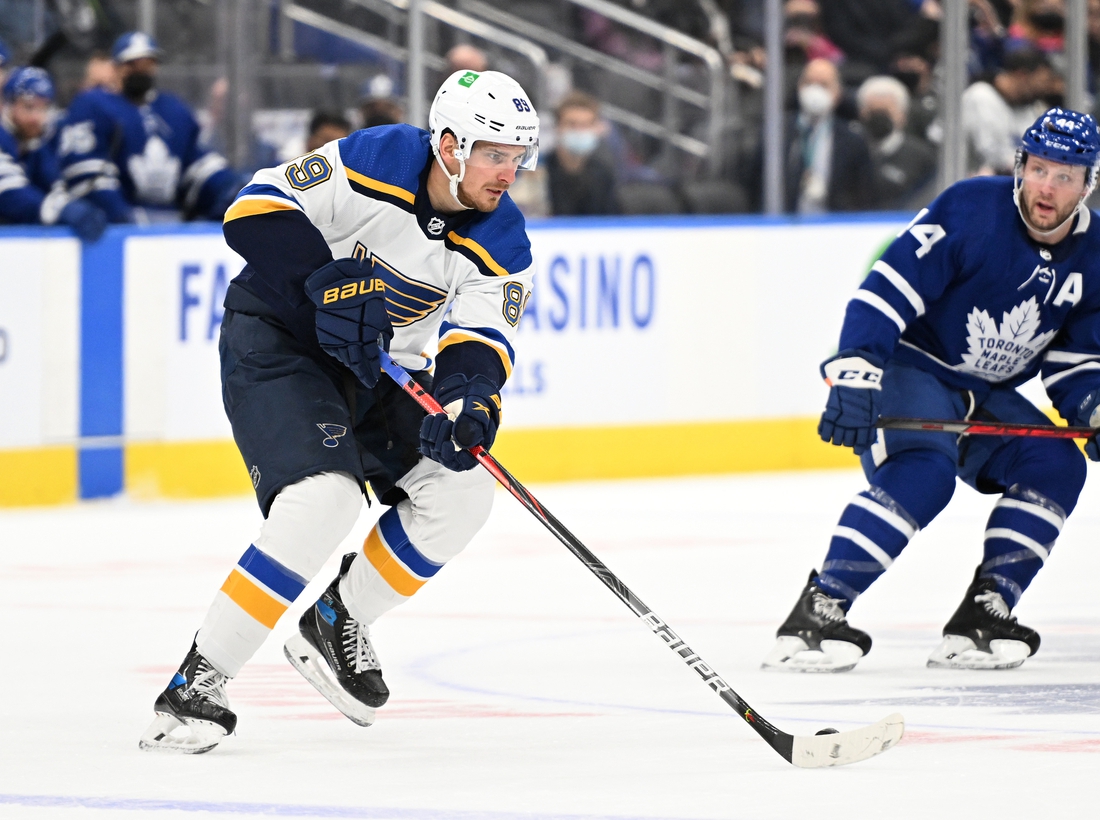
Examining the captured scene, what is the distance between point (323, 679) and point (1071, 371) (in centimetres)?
177

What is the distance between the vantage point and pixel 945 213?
14.3 ft

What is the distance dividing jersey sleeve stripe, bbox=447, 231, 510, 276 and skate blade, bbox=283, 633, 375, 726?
74cm

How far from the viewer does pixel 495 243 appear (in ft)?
11.8

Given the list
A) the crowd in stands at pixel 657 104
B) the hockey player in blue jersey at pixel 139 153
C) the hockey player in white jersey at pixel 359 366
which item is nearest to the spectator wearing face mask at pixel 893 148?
the crowd in stands at pixel 657 104

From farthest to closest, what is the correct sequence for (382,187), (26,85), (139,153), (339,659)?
1. (139,153)
2. (26,85)
3. (339,659)
4. (382,187)

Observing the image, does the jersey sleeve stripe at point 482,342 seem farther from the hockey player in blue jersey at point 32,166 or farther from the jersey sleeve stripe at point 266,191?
the hockey player in blue jersey at point 32,166

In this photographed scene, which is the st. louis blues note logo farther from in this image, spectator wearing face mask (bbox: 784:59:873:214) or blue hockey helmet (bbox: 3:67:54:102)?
spectator wearing face mask (bbox: 784:59:873:214)

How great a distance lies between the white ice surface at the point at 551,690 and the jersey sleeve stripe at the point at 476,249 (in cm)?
79

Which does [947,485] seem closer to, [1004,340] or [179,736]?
[1004,340]

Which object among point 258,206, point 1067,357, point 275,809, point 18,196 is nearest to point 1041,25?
point 18,196

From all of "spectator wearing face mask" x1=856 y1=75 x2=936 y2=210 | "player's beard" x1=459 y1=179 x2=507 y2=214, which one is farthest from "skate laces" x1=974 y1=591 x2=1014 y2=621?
"spectator wearing face mask" x1=856 y1=75 x2=936 y2=210

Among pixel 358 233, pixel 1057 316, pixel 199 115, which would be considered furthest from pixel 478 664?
pixel 199 115

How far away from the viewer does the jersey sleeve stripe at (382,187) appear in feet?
11.6

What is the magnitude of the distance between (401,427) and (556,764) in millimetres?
718
